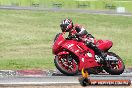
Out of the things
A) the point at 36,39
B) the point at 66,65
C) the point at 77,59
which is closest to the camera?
the point at 66,65

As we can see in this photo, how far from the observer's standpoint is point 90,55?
1157 centimetres

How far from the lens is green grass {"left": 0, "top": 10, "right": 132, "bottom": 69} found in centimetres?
1570

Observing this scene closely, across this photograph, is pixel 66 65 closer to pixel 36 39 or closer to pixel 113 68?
pixel 113 68

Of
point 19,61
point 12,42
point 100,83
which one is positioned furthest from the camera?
Answer: point 12,42

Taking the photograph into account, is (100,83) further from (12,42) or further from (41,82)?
(12,42)

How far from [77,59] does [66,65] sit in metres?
0.43

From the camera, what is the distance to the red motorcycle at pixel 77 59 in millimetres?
11383

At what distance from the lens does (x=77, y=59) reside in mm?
11570

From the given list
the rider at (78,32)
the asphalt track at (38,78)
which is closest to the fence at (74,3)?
the rider at (78,32)

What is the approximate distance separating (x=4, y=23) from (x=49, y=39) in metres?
9.15

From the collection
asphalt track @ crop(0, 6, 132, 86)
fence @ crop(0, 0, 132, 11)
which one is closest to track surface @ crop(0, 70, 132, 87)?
asphalt track @ crop(0, 6, 132, 86)

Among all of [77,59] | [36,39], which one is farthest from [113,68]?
[36,39]

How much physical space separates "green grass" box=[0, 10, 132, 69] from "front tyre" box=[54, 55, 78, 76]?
3.08 m

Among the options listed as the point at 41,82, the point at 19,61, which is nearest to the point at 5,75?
the point at 41,82
